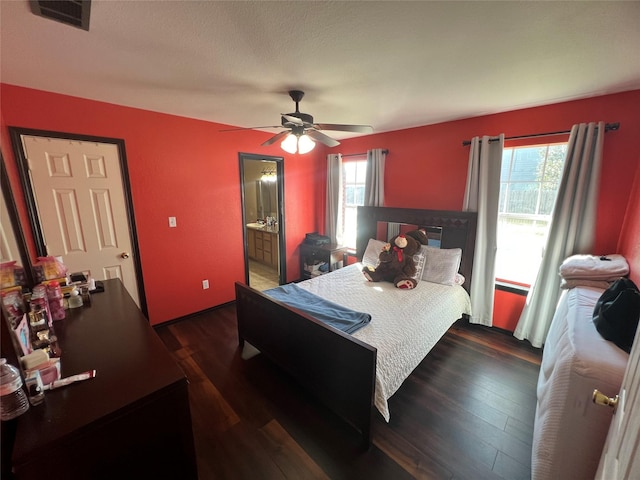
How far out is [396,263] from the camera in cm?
278

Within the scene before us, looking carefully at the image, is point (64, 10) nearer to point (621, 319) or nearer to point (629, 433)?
point (629, 433)

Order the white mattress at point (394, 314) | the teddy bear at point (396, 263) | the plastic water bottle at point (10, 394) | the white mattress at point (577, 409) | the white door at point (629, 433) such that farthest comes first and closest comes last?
the teddy bear at point (396, 263)
the white mattress at point (394, 314)
the white mattress at point (577, 409)
the plastic water bottle at point (10, 394)
the white door at point (629, 433)

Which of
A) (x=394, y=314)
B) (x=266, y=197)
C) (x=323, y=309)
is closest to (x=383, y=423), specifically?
(x=394, y=314)

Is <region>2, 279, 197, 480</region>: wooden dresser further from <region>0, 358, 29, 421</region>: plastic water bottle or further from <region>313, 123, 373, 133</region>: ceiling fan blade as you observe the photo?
<region>313, 123, 373, 133</region>: ceiling fan blade

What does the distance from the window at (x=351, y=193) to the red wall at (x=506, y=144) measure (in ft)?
0.84

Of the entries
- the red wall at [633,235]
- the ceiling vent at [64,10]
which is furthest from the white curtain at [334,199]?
the ceiling vent at [64,10]

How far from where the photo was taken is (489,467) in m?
1.47

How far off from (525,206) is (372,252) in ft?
5.58

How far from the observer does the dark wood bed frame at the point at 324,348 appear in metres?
1.53

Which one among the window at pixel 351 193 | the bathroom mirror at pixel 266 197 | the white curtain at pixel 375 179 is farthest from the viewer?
the bathroom mirror at pixel 266 197

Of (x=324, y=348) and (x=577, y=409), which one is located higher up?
(x=577, y=409)

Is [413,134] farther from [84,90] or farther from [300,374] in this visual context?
[84,90]

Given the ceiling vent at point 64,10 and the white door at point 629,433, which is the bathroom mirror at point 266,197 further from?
the white door at point 629,433

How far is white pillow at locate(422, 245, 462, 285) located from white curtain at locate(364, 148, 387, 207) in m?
1.07
